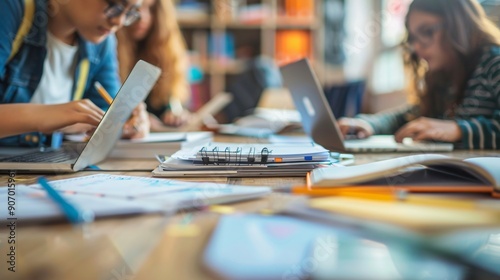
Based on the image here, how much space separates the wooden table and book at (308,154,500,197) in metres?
0.18

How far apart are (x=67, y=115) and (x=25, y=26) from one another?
44cm

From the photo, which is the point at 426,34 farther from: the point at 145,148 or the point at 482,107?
the point at 145,148

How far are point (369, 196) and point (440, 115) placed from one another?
4.04 ft

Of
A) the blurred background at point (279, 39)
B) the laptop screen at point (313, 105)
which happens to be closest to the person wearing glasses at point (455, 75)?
the laptop screen at point (313, 105)

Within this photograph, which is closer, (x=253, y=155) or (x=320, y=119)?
(x=253, y=155)

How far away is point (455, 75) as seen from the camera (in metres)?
1.40

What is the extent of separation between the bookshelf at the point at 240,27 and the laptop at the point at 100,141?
3.07 meters

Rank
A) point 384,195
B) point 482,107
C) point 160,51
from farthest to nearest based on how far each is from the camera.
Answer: point 160,51, point 482,107, point 384,195

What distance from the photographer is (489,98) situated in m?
1.25

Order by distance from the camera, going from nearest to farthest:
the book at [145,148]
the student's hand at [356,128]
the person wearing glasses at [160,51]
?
the book at [145,148] → the student's hand at [356,128] → the person wearing glasses at [160,51]

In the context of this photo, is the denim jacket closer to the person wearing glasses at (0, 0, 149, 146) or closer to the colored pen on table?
the person wearing glasses at (0, 0, 149, 146)

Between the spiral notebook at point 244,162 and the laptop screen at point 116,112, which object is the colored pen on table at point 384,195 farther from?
the laptop screen at point 116,112

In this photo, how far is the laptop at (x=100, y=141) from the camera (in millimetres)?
757

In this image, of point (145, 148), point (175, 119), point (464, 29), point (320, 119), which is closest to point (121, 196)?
point (145, 148)
